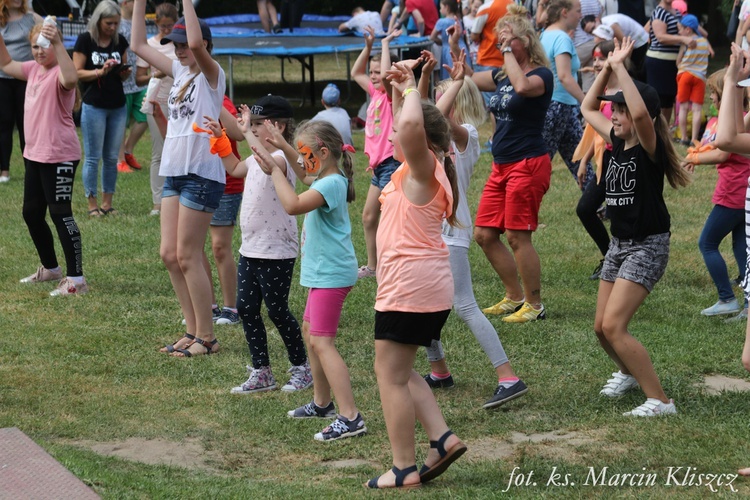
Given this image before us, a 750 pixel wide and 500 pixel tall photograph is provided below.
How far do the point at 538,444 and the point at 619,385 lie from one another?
33.0 inches

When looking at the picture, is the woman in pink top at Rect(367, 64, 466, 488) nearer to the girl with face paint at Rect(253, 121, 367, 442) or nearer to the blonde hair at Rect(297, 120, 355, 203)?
the girl with face paint at Rect(253, 121, 367, 442)

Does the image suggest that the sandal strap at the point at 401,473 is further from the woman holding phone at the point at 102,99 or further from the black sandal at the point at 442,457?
the woman holding phone at the point at 102,99

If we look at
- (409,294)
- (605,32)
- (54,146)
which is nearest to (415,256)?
(409,294)

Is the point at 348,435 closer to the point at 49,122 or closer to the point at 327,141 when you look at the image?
the point at 327,141

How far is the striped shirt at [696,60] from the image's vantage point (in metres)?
13.6

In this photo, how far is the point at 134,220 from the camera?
10.5 metres

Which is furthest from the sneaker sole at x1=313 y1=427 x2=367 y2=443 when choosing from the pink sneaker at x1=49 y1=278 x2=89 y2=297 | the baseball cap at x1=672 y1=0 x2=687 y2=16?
the baseball cap at x1=672 y1=0 x2=687 y2=16

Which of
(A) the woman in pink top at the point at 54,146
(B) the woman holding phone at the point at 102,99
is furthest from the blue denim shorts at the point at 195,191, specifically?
(B) the woman holding phone at the point at 102,99

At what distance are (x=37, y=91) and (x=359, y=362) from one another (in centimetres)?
350

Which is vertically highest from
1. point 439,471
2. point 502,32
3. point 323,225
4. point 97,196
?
point 502,32

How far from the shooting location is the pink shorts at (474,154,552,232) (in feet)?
23.4

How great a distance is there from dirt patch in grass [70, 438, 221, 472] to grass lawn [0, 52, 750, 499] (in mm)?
14

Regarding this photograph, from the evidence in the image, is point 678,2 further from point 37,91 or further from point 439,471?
point 439,471

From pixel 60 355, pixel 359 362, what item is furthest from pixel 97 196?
pixel 359 362
